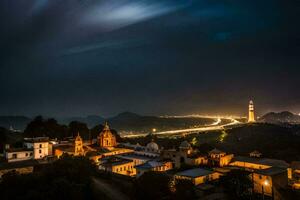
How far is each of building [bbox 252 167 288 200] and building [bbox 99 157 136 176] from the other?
15765mm

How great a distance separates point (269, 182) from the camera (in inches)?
1201

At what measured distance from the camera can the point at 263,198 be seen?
28766 mm

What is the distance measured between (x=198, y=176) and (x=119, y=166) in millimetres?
11445

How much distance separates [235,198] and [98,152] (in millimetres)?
23411

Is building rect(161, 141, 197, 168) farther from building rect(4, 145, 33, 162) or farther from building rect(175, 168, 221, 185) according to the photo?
building rect(4, 145, 33, 162)

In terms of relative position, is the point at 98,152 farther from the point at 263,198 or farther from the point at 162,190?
the point at 263,198

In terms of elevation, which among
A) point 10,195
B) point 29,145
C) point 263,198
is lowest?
point 263,198

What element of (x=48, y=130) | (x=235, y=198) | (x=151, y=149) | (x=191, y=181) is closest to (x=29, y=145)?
(x=48, y=130)

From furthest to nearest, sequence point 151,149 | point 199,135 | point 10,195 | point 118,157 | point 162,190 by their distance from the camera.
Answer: point 199,135
point 151,149
point 118,157
point 162,190
point 10,195

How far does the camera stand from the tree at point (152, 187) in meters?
26.7

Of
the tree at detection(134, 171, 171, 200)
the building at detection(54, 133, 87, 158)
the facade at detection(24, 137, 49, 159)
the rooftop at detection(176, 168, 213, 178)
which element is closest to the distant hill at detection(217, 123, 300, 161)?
the rooftop at detection(176, 168, 213, 178)

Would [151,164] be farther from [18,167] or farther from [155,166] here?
[18,167]

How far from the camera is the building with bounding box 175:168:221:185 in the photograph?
31.5 metres

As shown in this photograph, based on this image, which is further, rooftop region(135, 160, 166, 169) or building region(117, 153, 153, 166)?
building region(117, 153, 153, 166)
